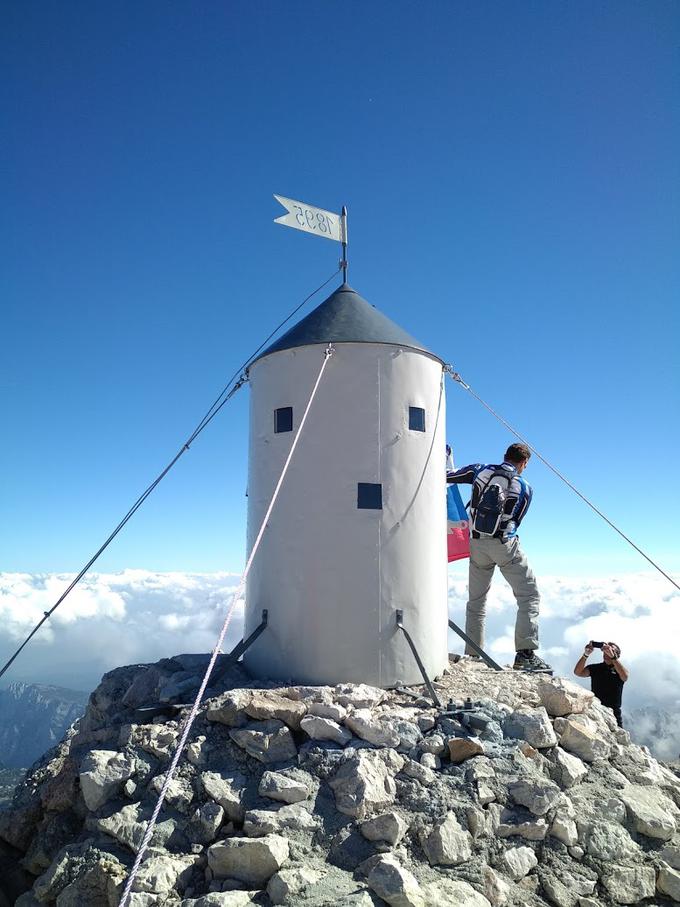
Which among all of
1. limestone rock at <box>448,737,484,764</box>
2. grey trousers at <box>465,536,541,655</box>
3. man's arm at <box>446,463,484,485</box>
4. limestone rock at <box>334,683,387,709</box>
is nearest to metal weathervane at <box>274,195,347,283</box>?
man's arm at <box>446,463,484,485</box>

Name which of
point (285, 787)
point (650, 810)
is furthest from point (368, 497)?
point (650, 810)

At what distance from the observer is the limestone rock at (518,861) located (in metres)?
5.25

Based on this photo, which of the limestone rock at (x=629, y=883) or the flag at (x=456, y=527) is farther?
the flag at (x=456, y=527)

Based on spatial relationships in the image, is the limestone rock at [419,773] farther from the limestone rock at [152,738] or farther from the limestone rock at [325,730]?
the limestone rock at [152,738]

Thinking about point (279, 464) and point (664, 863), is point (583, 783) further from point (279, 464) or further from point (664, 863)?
point (279, 464)

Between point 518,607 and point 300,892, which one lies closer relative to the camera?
point 300,892

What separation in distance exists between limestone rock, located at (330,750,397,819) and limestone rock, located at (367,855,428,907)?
0.64 m

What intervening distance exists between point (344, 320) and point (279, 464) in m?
2.52

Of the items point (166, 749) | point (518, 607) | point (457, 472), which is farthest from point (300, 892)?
point (457, 472)

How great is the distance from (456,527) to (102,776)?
7.25 metres

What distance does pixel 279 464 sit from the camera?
28.4 ft

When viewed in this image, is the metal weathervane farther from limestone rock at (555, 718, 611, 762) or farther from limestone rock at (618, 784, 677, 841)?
limestone rock at (618, 784, 677, 841)

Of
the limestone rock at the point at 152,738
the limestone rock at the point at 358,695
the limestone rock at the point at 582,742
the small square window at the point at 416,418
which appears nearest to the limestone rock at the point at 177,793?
the limestone rock at the point at 152,738

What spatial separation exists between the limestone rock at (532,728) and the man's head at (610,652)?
9.18 ft
